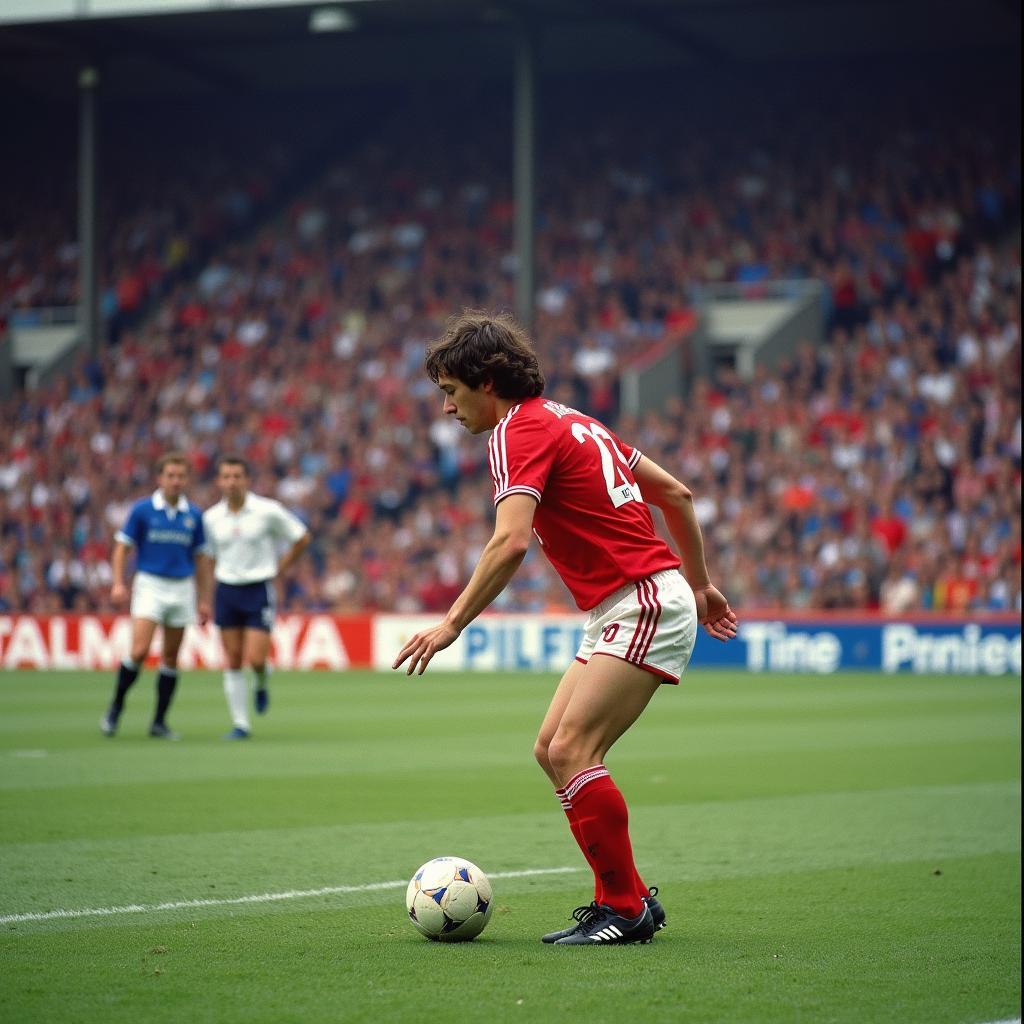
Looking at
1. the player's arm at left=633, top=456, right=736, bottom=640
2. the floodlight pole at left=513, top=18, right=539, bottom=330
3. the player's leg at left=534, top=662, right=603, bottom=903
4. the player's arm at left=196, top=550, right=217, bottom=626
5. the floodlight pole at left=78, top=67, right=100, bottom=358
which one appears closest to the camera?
the player's leg at left=534, top=662, right=603, bottom=903

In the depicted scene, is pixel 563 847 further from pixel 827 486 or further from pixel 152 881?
pixel 827 486

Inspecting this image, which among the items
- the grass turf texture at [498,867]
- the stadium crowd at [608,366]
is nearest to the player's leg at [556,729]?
the grass turf texture at [498,867]

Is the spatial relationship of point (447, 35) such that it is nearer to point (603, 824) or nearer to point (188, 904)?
point (188, 904)

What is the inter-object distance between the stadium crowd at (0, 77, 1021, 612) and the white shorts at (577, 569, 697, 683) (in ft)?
65.3

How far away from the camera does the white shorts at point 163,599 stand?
14.7 m

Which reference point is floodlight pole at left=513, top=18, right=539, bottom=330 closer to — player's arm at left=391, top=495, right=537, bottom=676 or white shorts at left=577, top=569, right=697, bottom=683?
white shorts at left=577, top=569, right=697, bottom=683

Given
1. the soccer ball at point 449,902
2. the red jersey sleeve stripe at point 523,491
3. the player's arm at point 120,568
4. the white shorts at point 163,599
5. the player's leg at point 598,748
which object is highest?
the red jersey sleeve stripe at point 523,491

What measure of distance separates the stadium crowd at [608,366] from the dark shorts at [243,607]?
44.4 feet

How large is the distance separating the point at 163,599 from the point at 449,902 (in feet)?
28.9

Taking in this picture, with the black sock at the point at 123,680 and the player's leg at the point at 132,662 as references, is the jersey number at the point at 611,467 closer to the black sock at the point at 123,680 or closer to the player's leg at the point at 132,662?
the player's leg at the point at 132,662

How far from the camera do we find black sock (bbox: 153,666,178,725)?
14.7m

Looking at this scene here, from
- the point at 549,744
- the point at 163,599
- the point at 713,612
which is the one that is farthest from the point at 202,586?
the point at 549,744

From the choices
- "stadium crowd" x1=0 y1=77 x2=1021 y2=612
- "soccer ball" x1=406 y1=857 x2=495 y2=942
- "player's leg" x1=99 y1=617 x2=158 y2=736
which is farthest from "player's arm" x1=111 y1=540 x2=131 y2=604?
"stadium crowd" x1=0 y1=77 x2=1021 y2=612

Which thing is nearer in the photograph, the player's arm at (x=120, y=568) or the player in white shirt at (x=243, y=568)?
the player's arm at (x=120, y=568)
